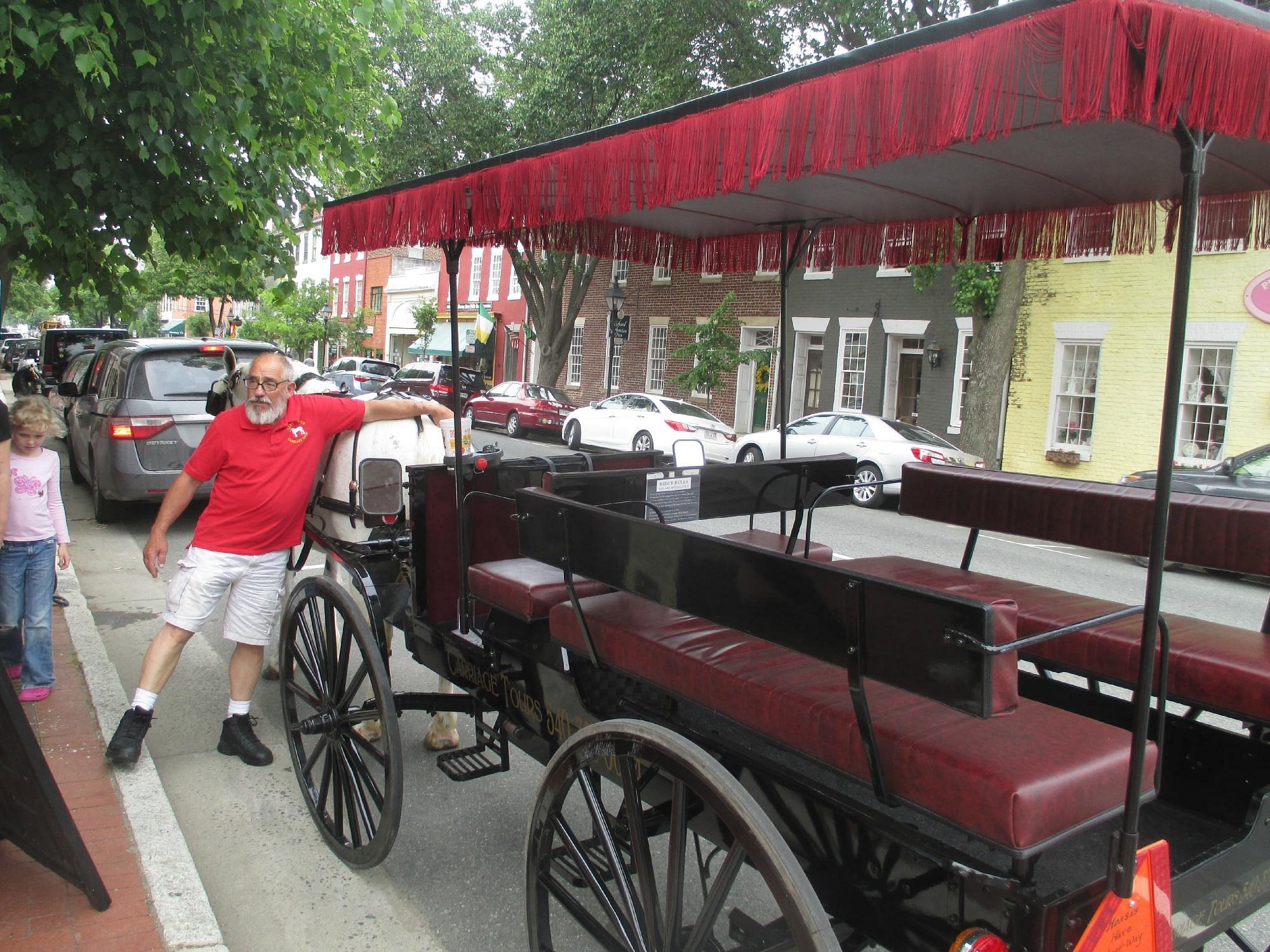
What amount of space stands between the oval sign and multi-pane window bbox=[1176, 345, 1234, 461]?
66 cm

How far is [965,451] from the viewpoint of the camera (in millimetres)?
15070

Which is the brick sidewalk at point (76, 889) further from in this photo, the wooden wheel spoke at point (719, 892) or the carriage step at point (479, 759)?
the wooden wheel spoke at point (719, 892)

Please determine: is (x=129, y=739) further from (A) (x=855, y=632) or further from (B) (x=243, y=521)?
(A) (x=855, y=632)

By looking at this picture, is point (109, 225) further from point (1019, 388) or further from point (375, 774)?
point (1019, 388)

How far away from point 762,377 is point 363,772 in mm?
20504

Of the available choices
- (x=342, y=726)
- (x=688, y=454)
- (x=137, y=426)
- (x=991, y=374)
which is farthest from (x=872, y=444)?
(x=342, y=726)

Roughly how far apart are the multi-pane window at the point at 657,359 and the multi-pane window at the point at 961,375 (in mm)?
9771

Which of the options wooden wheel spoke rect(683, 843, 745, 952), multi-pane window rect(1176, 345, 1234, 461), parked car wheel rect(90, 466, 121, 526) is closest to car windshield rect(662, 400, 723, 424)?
multi-pane window rect(1176, 345, 1234, 461)

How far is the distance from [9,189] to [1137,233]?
5938 millimetres

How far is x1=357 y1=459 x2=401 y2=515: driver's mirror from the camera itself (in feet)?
13.3

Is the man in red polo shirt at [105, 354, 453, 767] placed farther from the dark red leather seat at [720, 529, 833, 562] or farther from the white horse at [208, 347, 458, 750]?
the dark red leather seat at [720, 529, 833, 562]

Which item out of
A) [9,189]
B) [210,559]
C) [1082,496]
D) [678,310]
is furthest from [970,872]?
[678,310]

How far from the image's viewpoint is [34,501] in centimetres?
461

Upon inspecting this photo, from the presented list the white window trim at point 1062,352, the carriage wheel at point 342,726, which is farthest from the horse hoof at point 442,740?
the white window trim at point 1062,352
